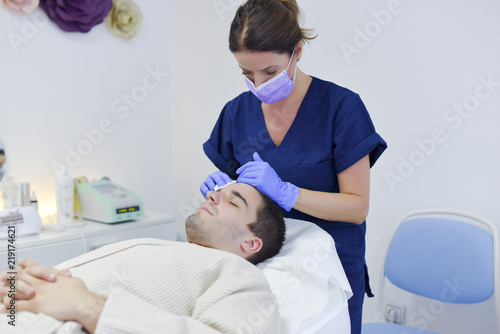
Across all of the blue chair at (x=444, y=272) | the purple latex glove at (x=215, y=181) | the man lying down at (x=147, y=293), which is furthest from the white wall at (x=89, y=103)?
the blue chair at (x=444, y=272)

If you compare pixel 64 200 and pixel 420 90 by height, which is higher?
pixel 420 90

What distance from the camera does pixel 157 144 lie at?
2676 millimetres

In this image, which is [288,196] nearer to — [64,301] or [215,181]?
[215,181]

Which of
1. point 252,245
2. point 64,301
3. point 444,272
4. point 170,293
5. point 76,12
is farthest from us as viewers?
point 76,12

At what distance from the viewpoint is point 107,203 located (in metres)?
1.95

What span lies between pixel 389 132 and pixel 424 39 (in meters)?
0.41

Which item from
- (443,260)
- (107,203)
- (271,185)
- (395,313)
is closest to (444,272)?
(443,260)

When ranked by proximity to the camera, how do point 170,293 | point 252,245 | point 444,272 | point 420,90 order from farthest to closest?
point 420,90, point 444,272, point 252,245, point 170,293

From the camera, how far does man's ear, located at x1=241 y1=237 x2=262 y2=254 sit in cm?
119

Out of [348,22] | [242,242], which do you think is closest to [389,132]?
[348,22]

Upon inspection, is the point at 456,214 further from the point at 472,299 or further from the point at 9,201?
the point at 9,201

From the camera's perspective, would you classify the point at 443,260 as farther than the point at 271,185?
Yes

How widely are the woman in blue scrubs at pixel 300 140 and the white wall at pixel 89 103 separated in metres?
1.18

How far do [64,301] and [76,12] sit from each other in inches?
69.1
